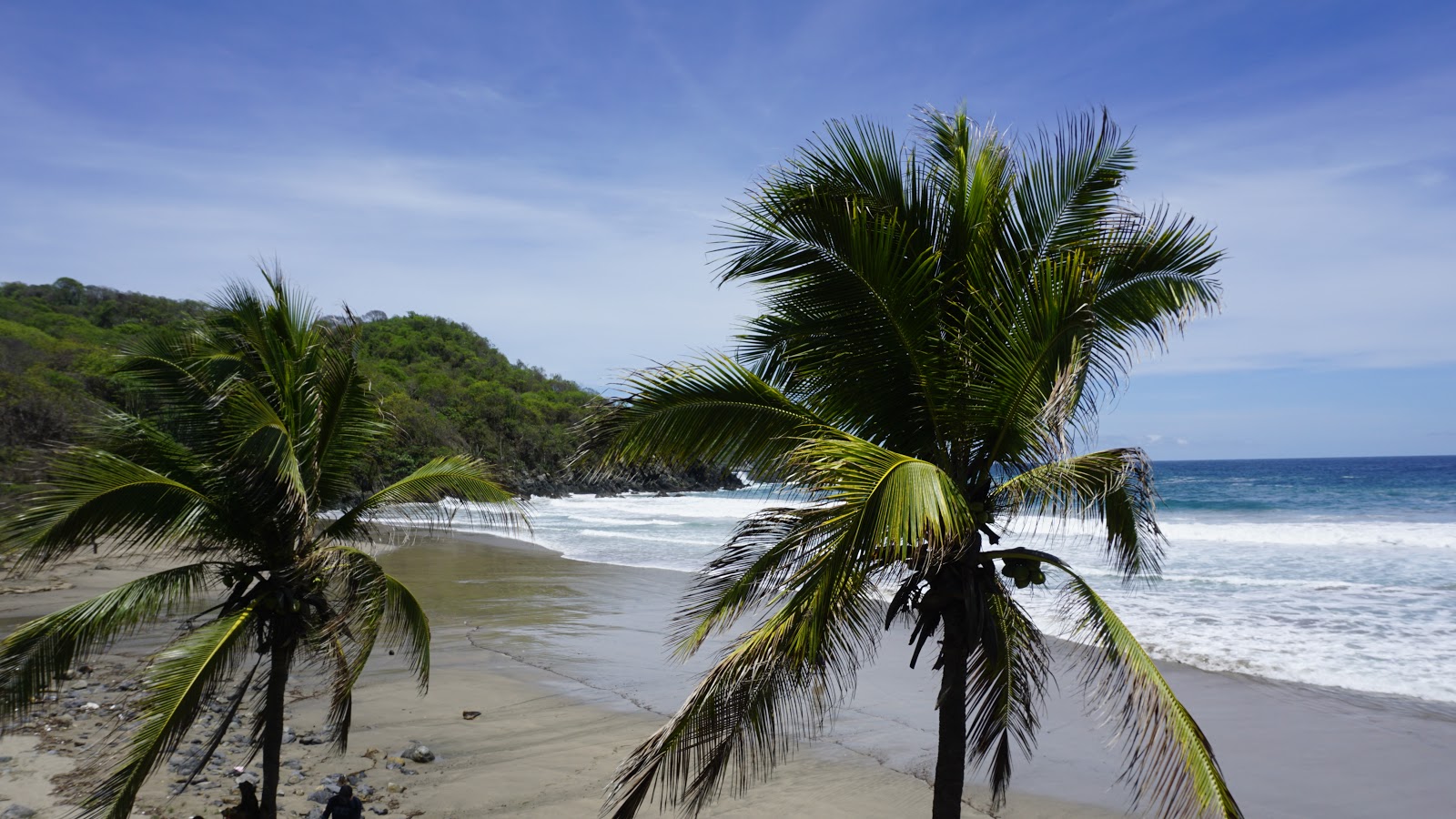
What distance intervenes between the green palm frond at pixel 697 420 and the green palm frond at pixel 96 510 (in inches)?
121

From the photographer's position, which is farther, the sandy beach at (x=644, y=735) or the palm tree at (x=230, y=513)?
the sandy beach at (x=644, y=735)

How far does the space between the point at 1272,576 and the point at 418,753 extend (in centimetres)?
2046

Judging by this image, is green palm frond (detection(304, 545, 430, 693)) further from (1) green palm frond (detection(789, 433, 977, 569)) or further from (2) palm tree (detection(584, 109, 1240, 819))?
(1) green palm frond (detection(789, 433, 977, 569))

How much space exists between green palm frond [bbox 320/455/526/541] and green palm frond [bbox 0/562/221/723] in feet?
3.42

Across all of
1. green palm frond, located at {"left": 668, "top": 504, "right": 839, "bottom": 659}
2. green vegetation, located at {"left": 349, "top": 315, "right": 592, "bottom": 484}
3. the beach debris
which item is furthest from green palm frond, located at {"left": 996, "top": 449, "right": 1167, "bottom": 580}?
green vegetation, located at {"left": 349, "top": 315, "right": 592, "bottom": 484}

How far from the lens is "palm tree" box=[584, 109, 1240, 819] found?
4.09m

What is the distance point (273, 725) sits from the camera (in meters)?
6.45

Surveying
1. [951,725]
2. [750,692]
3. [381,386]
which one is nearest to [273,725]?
[750,692]

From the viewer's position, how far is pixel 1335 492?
58062 millimetres

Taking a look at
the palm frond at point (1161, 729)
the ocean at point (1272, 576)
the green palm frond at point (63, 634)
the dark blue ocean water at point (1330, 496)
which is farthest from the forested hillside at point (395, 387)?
the dark blue ocean water at point (1330, 496)

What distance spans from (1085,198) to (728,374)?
7.26 ft

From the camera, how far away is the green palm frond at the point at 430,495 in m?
6.64

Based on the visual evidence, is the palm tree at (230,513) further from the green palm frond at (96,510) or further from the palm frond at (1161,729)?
the palm frond at (1161,729)

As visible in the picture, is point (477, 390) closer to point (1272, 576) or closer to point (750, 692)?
point (1272, 576)
